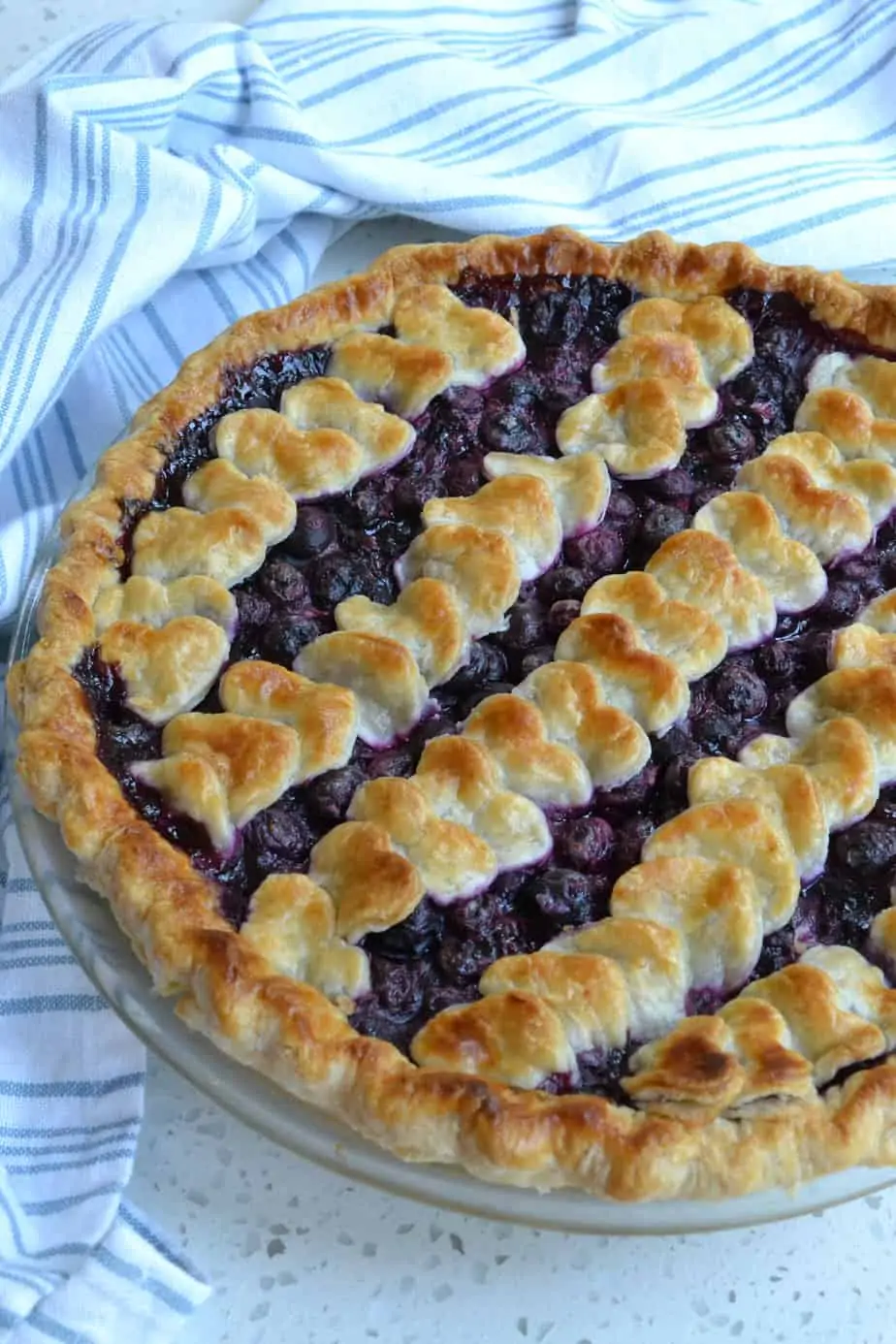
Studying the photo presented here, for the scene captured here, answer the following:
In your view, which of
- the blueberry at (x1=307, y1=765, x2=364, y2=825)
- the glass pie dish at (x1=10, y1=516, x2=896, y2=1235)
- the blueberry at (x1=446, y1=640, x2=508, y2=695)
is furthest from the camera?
the blueberry at (x1=446, y1=640, x2=508, y2=695)

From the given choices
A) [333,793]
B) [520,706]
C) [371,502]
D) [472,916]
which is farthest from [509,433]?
[472,916]

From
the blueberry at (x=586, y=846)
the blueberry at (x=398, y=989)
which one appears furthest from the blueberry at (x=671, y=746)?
the blueberry at (x=398, y=989)

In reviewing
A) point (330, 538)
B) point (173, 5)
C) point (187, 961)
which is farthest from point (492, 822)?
point (173, 5)

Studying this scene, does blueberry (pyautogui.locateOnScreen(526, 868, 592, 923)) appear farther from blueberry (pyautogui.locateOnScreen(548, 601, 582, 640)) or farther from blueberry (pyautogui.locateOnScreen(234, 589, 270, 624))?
blueberry (pyautogui.locateOnScreen(234, 589, 270, 624))

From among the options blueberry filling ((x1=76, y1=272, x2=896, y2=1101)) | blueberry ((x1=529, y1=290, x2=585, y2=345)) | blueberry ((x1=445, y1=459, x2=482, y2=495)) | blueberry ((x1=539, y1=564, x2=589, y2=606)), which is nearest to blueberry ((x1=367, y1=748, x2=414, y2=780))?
blueberry filling ((x1=76, y1=272, x2=896, y2=1101))

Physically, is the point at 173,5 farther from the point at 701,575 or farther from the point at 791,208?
the point at 701,575

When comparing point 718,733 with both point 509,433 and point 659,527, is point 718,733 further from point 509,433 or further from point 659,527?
point 509,433

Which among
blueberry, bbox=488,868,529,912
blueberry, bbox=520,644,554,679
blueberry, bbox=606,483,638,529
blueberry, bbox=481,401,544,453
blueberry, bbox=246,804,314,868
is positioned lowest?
blueberry, bbox=488,868,529,912
